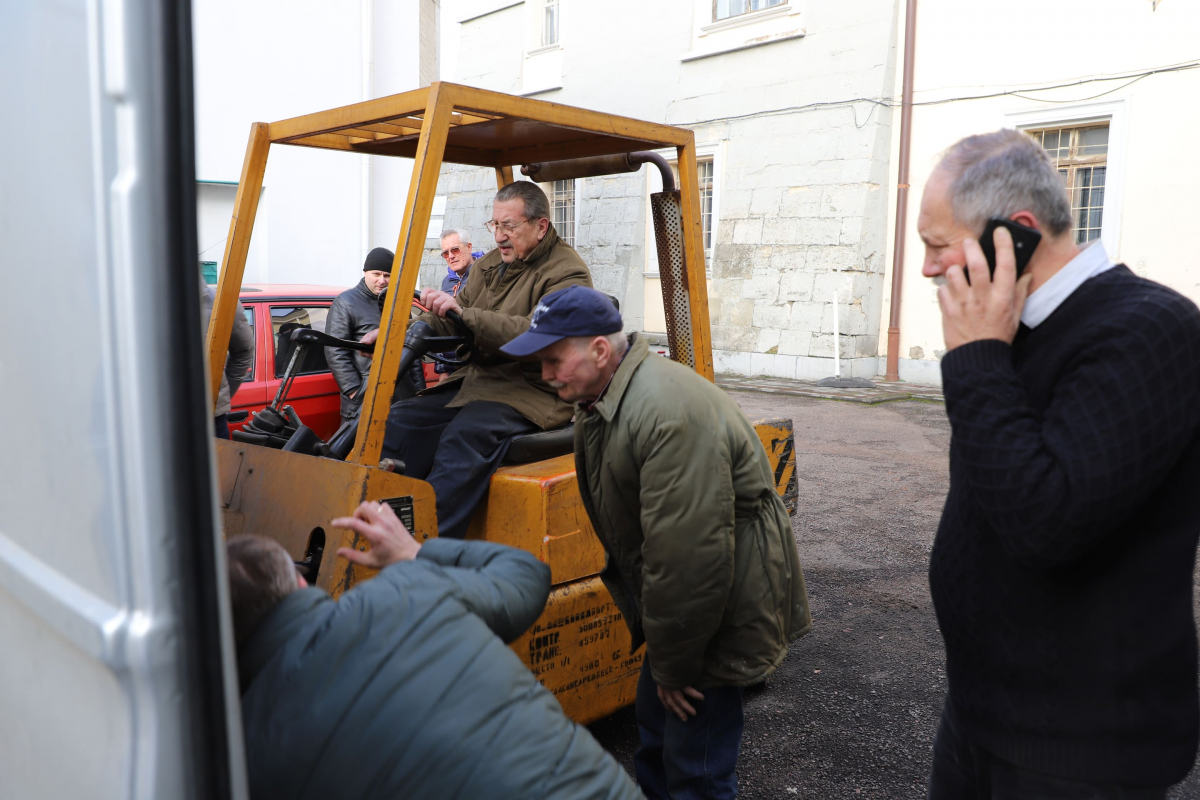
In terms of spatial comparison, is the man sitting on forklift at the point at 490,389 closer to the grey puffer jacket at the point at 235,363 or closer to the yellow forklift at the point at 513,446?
the yellow forklift at the point at 513,446

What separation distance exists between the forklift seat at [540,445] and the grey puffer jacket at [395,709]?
1746 mm

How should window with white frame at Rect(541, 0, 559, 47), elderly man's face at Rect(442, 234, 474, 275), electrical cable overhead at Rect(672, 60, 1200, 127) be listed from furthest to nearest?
window with white frame at Rect(541, 0, 559, 47) < electrical cable overhead at Rect(672, 60, 1200, 127) < elderly man's face at Rect(442, 234, 474, 275)

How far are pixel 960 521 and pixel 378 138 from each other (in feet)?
9.11

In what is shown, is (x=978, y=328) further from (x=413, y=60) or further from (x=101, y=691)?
(x=413, y=60)

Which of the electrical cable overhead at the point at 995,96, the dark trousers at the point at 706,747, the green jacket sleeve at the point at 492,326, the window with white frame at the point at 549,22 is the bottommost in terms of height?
the dark trousers at the point at 706,747

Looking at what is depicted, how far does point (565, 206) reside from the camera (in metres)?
17.7

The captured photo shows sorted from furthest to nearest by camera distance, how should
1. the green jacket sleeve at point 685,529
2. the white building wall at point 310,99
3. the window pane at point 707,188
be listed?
the window pane at point 707,188, the white building wall at point 310,99, the green jacket sleeve at point 685,529

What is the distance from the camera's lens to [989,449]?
1.38 m

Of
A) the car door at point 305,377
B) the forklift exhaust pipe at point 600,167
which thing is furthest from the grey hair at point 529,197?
the car door at point 305,377

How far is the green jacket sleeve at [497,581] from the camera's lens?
159cm

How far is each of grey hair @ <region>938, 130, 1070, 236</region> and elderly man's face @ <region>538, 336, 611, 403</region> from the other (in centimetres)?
103

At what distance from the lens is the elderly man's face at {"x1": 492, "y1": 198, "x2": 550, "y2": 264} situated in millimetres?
3426

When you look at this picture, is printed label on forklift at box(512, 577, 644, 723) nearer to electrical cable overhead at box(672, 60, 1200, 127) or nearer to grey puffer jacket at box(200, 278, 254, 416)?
grey puffer jacket at box(200, 278, 254, 416)

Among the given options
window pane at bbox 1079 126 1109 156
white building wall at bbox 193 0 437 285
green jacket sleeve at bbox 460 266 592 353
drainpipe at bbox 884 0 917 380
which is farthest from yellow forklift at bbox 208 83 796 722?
window pane at bbox 1079 126 1109 156
